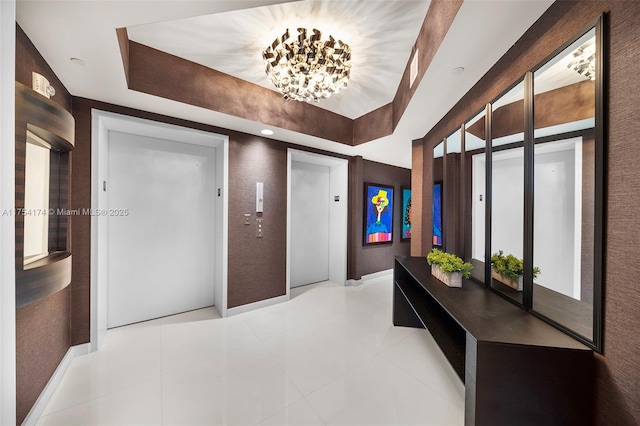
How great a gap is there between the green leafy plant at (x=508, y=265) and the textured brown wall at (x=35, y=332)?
11.2ft

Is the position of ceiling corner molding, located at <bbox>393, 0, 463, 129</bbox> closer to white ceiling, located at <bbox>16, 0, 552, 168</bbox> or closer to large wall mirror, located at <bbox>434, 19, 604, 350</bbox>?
white ceiling, located at <bbox>16, 0, 552, 168</bbox>

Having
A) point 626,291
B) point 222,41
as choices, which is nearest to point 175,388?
point 626,291

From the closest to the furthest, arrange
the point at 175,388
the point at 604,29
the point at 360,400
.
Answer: the point at 604,29 → the point at 360,400 → the point at 175,388

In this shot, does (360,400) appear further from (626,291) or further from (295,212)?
(295,212)

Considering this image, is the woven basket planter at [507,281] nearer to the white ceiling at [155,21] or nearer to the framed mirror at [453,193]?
the framed mirror at [453,193]

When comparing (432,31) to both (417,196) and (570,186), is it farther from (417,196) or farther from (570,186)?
(417,196)

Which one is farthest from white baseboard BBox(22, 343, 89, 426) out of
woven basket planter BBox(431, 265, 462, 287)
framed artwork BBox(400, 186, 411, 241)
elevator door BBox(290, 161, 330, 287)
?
framed artwork BBox(400, 186, 411, 241)

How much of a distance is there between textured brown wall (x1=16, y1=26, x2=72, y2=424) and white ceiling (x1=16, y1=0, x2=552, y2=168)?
0.31 feet

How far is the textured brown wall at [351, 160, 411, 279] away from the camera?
4.95 metres

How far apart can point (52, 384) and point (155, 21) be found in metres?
2.90

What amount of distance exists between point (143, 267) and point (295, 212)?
8.32 feet

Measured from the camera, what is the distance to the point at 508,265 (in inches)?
72.1

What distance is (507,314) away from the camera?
1498 mm

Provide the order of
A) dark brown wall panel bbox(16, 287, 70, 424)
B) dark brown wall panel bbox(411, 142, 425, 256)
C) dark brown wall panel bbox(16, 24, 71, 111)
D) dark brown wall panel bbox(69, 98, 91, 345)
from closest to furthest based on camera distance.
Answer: dark brown wall panel bbox(16, 24, 71, 111)
dark brown wall panel bbox(16, 287, 70, 424)
dark brown wall panel bbox(69, 98, 91, 345)
dark brown wall panel bbox(411, 142, 425, 256)
